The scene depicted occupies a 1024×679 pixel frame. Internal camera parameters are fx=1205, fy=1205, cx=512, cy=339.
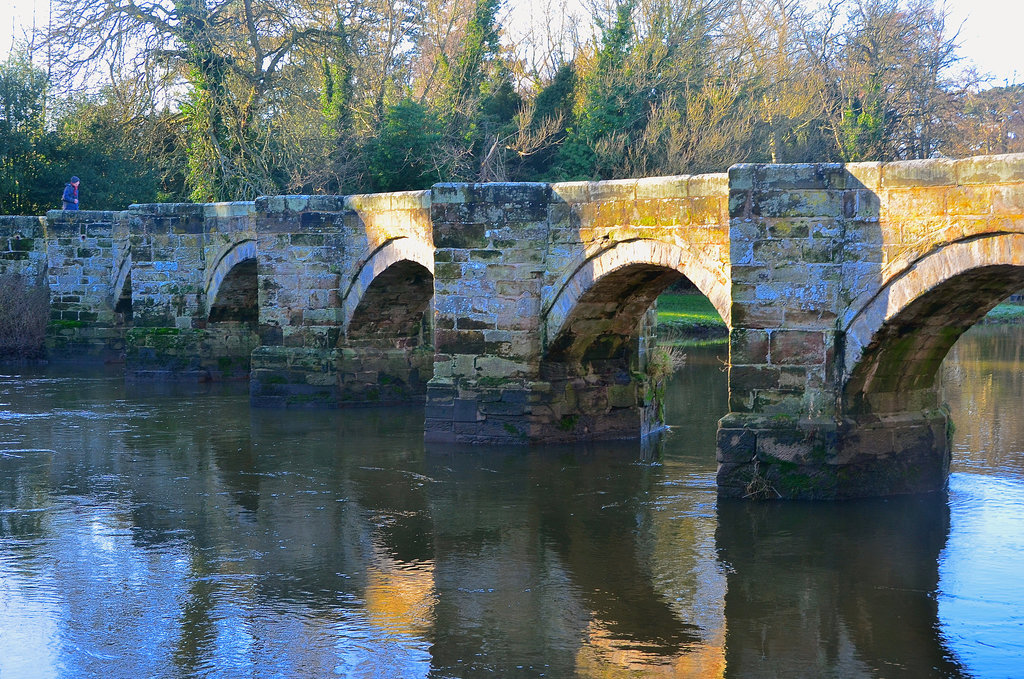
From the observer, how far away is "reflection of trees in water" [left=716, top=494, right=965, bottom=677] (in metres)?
6.20

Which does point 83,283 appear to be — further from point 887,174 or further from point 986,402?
point 887,174

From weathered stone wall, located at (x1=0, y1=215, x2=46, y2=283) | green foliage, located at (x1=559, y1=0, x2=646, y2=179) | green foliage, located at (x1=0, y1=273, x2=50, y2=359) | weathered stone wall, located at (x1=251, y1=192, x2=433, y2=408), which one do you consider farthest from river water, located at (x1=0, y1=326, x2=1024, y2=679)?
green foliage, located at (x1=559, y1=0, x2=646, y2=179)

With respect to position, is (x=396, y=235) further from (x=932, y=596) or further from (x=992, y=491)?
(x=932, y=596)

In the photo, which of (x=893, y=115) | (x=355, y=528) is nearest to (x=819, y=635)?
(x=355, y=528)

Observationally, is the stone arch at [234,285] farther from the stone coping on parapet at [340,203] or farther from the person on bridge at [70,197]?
the person on bridge at [70,197]

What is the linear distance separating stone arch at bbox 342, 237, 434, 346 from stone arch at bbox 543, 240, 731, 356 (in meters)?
2.42

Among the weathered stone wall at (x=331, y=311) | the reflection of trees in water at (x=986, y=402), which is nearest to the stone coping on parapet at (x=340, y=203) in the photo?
the weathered stone wall at (x=331, y=311)

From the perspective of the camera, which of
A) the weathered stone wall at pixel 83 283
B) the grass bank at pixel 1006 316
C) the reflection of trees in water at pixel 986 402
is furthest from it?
the grass bank at pixel 1006 316

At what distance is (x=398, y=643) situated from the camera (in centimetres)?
638

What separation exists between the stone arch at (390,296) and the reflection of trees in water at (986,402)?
626 centimetres

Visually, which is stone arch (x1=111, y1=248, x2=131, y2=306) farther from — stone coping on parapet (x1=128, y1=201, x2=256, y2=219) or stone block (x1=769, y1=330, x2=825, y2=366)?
stone block (x1=769, y1=330, x2=825, y2=366)

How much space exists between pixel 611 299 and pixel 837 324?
3.16 m

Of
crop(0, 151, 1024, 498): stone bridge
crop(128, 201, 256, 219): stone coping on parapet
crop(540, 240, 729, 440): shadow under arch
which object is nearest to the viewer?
crop(0, 151, 1024, 498): stone bridge

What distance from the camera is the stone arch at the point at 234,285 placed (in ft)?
58.0
